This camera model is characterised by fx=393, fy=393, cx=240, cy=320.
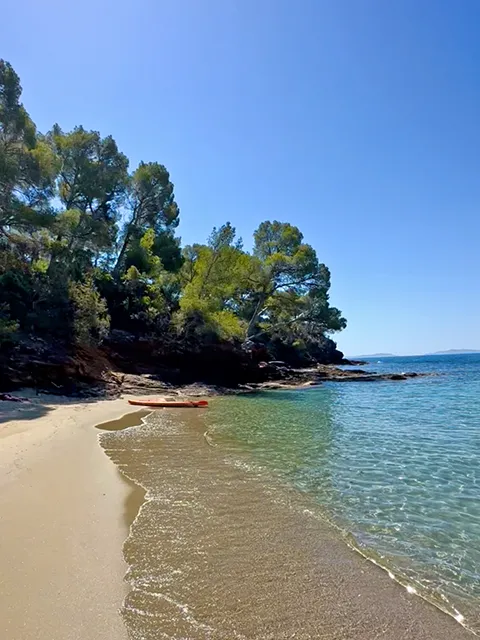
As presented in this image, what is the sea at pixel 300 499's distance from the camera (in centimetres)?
407

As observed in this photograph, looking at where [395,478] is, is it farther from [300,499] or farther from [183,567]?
[183,567]

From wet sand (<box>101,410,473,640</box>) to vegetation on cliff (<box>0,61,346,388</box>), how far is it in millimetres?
16187

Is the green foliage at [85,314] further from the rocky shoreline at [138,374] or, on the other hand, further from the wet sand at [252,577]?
the wet sand at [252,577]

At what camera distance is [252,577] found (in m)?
4.18

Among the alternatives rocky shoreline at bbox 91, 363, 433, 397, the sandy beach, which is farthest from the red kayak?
the sandy beach

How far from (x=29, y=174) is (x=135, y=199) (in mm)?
18015

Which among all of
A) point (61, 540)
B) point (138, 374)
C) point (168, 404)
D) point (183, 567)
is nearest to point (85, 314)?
point (138, 374)

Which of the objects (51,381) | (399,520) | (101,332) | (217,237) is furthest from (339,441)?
(217,237)

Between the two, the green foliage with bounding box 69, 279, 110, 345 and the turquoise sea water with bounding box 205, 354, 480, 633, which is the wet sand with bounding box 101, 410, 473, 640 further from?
the green foliage with bounding box 69, 279, 110, 345

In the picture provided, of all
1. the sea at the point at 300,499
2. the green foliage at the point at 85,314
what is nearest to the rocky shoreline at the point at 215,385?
the green foliage at the point at 85,314

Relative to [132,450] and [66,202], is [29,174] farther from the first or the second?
[132,450]

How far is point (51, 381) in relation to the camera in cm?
2070

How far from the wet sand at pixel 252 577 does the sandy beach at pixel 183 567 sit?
1cm

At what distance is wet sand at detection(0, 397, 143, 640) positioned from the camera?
10.6 feet
